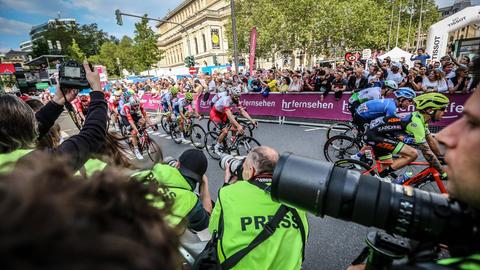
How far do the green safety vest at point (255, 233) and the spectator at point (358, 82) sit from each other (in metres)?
8.17

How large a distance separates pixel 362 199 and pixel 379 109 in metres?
3.68

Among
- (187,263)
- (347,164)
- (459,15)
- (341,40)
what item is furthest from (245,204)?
(341,40)

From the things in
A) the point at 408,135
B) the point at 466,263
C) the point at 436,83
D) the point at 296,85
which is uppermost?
the point at 466,263

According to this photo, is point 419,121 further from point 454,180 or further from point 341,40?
point 341,40

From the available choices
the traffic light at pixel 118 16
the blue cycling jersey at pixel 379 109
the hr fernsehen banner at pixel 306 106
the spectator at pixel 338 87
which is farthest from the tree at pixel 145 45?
the blue cycling jersey at pixel 379 109

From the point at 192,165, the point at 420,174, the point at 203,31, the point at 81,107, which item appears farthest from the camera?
the point at 203,31

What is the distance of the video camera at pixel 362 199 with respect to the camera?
0.97 metres

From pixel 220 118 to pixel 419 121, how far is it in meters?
4.43

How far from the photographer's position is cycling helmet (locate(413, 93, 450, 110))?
3.55m

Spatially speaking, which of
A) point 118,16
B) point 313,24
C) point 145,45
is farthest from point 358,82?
point 145,45

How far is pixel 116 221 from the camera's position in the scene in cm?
50

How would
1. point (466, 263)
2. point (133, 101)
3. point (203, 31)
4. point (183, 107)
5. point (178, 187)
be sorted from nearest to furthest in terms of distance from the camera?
point (466, 263)
point (178, 187)
point (133, 101)
point (183, 107)
point (203, 31)

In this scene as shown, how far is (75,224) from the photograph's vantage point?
17.1 inches

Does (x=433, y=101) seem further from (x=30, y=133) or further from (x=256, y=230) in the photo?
(x=30, y=133)
